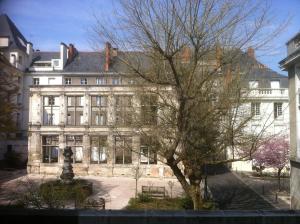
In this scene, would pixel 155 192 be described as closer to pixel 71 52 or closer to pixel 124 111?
pixel 124 111

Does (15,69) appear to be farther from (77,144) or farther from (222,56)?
(77,144)

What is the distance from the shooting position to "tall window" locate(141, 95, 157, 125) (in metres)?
6.53

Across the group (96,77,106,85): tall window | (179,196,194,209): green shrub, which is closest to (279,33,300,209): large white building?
(179,196,194,209): green shrub

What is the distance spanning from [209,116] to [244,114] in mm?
812

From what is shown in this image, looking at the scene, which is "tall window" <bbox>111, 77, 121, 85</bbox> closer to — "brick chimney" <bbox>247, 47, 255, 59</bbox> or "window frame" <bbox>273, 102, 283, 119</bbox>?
"brick chimney" <bbox>247, 47, 255, 59</bbox>

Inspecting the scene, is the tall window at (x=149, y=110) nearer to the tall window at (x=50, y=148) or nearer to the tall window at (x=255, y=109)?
the tall window at (x=255, y=109)

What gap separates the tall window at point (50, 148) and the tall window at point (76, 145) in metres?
0.66

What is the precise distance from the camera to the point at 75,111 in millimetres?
15086

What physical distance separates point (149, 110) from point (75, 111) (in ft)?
29.9

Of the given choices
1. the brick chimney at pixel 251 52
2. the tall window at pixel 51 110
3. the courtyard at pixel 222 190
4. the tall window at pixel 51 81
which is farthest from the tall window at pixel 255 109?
the tall window at pixel 51 110

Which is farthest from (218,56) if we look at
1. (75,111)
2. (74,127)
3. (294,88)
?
(75,111)

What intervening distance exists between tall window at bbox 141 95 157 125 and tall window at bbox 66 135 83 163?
8279 mm

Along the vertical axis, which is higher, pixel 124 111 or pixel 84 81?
pixel 84 81

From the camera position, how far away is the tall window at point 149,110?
653 cm
